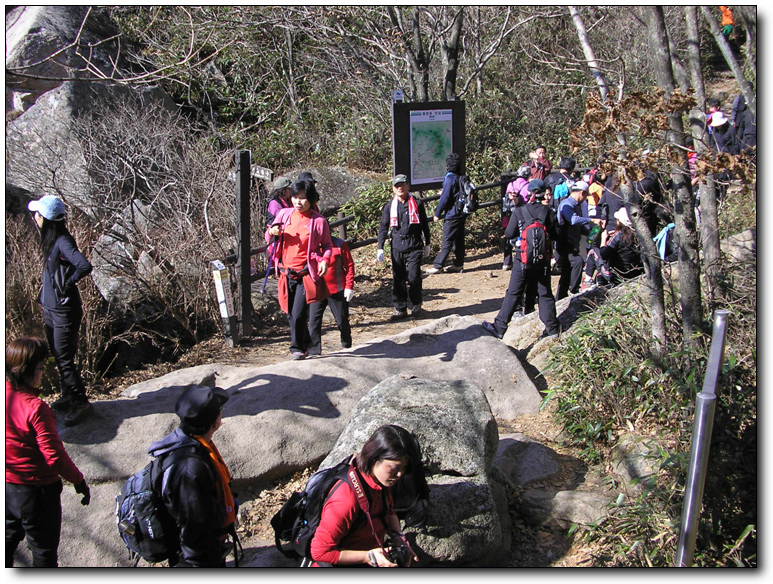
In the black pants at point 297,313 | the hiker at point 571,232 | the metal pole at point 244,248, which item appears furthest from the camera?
the hiker at point 571,232

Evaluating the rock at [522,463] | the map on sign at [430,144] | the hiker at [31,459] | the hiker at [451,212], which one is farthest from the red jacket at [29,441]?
the map on sign at [430,144]

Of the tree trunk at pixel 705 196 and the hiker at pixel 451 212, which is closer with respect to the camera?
the tree trunk at pixel 705 196

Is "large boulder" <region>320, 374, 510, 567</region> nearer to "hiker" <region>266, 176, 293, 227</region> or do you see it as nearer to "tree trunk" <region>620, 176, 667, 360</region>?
"tree trunk" <region>620, 176, 667, 360</region>

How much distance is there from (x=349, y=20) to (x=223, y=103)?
442cm

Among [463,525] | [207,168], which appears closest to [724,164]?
[463,525]

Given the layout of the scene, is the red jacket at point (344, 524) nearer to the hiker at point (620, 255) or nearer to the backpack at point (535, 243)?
the backpack at point (535, 243)

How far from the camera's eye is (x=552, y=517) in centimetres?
423

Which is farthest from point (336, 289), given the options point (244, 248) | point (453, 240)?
point (453, 240)

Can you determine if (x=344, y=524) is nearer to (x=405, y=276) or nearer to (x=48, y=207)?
(x=48, y=207)

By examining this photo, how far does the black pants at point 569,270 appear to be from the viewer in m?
8.08

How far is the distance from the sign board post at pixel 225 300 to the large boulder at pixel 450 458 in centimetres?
277

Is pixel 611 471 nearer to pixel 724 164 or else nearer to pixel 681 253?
pixel 681 253

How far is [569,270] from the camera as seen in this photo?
825cm

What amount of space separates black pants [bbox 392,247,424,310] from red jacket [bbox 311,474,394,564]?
5.22 meters
